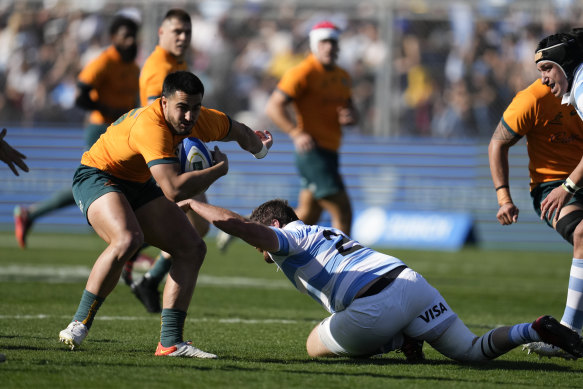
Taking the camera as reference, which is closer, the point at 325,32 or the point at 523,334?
the point at 523,334

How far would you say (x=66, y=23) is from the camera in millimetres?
20047

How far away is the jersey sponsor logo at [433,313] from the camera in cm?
580

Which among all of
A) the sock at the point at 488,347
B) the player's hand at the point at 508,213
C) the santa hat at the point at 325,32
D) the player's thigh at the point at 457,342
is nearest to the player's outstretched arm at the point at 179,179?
the player's thigh at the point at 457,342

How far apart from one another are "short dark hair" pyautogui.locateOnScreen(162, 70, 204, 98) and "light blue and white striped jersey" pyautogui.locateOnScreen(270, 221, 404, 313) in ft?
3.47

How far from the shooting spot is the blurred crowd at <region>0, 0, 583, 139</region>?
1833cm

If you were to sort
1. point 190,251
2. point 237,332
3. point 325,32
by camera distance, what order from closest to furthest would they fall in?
point 190,251
point 237,332
point 325,32

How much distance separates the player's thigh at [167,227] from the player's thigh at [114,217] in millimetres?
176

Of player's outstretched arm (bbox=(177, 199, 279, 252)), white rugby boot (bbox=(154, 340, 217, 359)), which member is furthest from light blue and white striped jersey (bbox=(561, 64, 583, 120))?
white rugby boot (bbox=(154, 340, 217, 359))

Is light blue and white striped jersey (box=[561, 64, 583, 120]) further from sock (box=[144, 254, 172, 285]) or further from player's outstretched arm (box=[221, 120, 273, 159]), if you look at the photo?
sock (box=[144, 254, 172, 285])

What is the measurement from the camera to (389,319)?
5664 millimetres

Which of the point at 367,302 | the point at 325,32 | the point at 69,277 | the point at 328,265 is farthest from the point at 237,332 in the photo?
the point at 325,32

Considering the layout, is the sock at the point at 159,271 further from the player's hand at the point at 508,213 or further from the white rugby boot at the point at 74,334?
the player's hand at the point at 508,213

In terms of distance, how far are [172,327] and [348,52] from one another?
14.4m

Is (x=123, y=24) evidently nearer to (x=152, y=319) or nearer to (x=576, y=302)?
(x=152, y=319)
